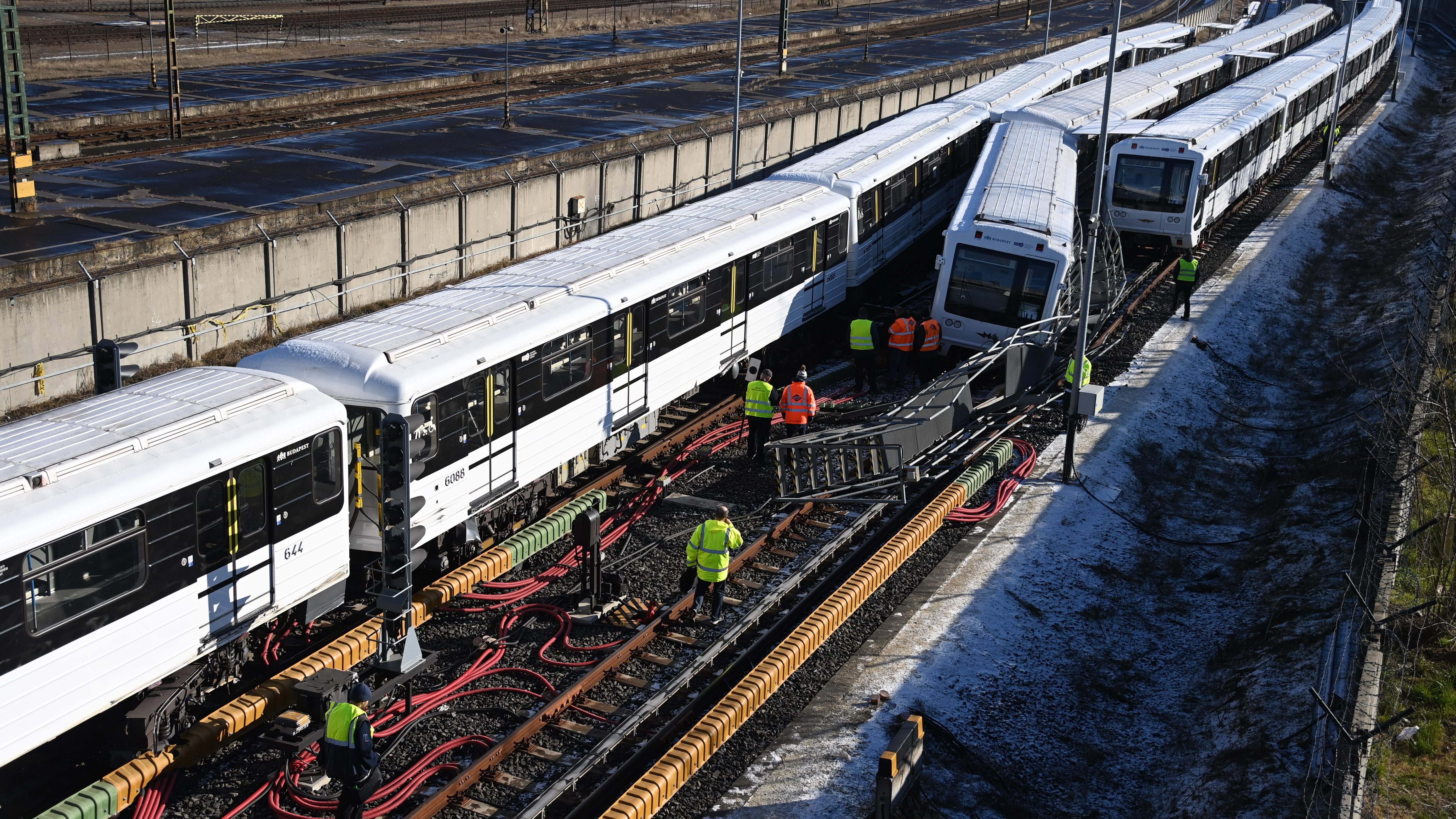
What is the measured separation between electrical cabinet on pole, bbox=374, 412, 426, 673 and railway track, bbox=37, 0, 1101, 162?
76.1 feet

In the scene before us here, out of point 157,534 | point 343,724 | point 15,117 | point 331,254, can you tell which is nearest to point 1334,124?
point 331,254

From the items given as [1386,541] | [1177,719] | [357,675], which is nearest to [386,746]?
[357,675]

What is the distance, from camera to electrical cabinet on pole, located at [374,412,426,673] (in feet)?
42.6

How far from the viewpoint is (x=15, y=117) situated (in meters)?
25.5

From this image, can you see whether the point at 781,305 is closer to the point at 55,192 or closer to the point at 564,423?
the point at 564,423

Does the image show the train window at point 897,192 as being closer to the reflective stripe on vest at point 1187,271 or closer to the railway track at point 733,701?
the reflective stripe on vest at point 1187,271

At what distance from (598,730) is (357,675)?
2535mm

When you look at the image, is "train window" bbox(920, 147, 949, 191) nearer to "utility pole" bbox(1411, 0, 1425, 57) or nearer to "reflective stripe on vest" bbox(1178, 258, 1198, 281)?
"reflective stripe on vest" bbox(1178, 258, 1198, 281)

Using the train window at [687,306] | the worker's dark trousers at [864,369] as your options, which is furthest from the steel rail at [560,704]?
the worker's dark trousers at [864,369]

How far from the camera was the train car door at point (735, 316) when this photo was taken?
2073 centimetres

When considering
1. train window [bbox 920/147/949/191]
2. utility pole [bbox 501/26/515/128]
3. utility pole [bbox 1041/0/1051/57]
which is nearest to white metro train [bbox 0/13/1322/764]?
train window [bbox 920/147/949/191]

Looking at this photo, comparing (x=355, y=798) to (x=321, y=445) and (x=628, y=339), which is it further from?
(x=628, y=339)

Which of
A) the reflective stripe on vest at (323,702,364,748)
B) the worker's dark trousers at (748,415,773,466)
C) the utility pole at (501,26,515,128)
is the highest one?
the utility pole at (501,26,515,128)

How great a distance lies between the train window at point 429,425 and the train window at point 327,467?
3.18 ft
